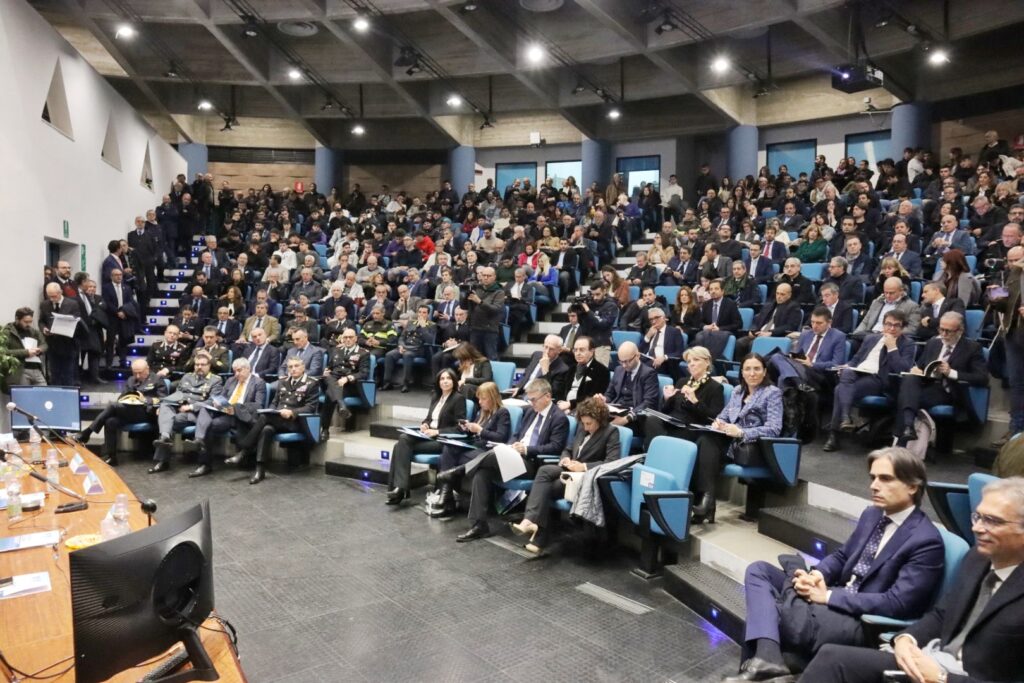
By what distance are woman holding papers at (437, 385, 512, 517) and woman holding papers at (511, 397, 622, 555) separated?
670 millimetres

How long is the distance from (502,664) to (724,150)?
513 inches

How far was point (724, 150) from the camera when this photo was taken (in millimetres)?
14016

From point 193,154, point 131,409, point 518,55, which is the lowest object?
point 131,409

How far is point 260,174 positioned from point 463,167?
5005 mm

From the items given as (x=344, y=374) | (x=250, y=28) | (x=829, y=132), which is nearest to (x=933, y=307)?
(x=344, y=374)

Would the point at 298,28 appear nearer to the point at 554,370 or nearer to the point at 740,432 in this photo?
the point at 554,370

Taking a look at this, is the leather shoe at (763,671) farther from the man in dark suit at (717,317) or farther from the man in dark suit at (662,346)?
the man in dark suit at (717,317)

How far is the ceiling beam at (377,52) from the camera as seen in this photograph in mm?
11648

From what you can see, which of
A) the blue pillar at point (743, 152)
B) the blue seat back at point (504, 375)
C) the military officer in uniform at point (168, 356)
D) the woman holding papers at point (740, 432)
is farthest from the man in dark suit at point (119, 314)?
the blue pillar at point (743, 152)

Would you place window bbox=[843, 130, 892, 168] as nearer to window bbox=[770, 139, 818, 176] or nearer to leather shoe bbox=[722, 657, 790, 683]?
window bbox=[770, 139, 818, 176]

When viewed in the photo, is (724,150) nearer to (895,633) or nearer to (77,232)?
(77,232)

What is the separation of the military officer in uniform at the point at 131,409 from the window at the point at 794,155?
10419 mm

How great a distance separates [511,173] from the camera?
16203 millimetres

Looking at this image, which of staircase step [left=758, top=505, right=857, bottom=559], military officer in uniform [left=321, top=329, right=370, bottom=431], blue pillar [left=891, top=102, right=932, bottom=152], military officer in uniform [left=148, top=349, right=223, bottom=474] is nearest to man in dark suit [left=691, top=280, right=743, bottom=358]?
staircase step [left=758, top=505, right=857, bottom=559]
